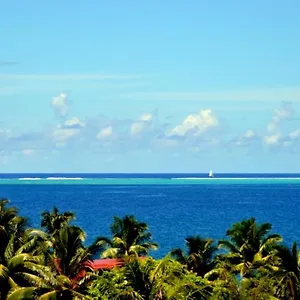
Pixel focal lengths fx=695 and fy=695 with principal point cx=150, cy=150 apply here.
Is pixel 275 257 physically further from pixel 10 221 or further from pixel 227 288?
pixel 10 221

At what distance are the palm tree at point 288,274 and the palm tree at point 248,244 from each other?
23.0 feet

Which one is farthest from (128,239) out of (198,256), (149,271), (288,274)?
(149,271)

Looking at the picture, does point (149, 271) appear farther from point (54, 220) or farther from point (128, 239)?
point (54, 220)

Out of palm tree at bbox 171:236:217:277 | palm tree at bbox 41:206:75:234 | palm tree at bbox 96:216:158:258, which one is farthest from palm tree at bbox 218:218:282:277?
palm tree at bbox 41:206:75:234

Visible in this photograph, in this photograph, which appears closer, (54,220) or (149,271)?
(149,271)

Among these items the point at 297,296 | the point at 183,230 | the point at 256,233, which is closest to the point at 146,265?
the point at 297,296

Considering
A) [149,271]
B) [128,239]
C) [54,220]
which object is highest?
[54,220]

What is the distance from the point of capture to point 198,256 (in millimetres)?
62281

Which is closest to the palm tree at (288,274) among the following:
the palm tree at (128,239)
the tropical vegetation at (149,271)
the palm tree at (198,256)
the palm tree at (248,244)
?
the tropical vegetation at (149,271)

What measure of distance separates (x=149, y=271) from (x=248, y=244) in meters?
17.8

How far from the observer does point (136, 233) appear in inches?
2653

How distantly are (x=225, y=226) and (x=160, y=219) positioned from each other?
81.7ft

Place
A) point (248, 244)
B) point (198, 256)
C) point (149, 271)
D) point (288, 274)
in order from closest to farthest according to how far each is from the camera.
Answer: point (149, 271)
point (288, 274)
point (198, 256)
point (248, 244)

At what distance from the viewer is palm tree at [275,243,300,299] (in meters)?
52.3
